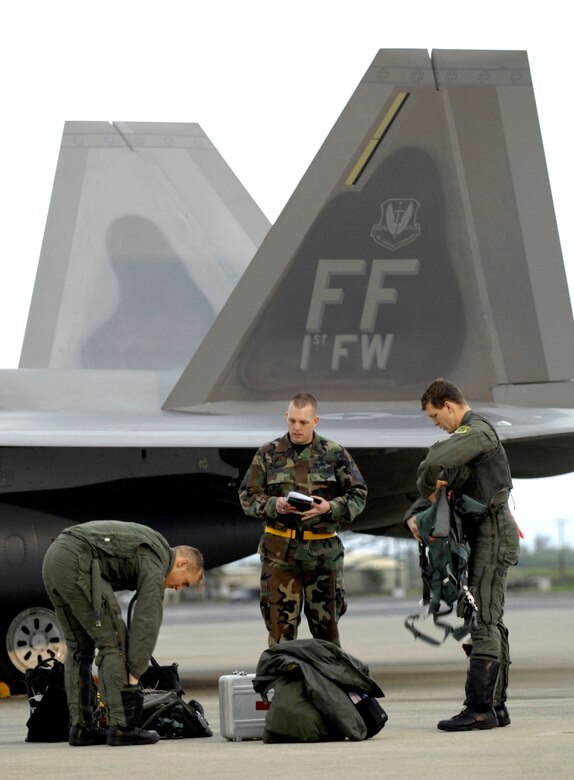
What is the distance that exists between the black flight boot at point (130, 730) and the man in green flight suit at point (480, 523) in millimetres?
1477

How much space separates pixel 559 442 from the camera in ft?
39.2

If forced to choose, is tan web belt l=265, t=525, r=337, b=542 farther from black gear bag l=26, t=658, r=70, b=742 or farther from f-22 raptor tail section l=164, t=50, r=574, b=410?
f-22 raptor tail section l=164, t=50, r=574, b=410

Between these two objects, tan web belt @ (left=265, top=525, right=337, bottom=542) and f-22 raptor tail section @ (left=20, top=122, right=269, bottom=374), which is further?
f-22 raptor tail section @ (left=20, top=122, right=269, bottom=374)

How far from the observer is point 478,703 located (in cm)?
716

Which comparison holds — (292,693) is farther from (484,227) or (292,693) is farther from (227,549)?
(484,227)

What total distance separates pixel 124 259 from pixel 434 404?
840 cm

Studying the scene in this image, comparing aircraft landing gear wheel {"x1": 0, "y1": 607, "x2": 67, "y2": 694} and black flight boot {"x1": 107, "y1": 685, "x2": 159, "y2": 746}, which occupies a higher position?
aircraft landing gear wheel {"x1": 0, "y1": 607, "x2": 67, "y2": 694}

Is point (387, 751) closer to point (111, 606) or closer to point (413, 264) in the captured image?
point (111, 606)

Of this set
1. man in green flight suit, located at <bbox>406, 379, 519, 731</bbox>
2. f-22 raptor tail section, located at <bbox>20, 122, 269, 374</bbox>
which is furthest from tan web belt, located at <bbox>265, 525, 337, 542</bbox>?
f-22 raptor tail section, located at <bbox>20, 122, 269, 374</bbox>

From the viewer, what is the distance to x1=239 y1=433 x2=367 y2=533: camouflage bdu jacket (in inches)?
322

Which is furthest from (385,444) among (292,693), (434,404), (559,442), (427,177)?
(292,693)

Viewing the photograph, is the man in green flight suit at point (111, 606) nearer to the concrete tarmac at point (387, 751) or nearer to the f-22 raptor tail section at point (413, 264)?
the concrete tarmac at point (387, 751)

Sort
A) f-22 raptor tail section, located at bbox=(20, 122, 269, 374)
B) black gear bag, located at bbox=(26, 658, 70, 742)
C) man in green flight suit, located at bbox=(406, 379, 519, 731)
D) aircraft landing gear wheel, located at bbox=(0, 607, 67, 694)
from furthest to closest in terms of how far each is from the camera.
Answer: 1. f-22 raptor tail section, located at bbox=(20, 122, 269, 374)
2. aircraft landing gear wheel, located at bbox=(0, 607, 67, 694)
3. black gear bag, located at bbox=(26, 658, 70, 742)
4. man in green flight suit, located at bbox=(406, 379, 519, 731)

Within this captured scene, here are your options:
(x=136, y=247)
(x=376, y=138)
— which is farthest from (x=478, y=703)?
(x=136, y=247)
